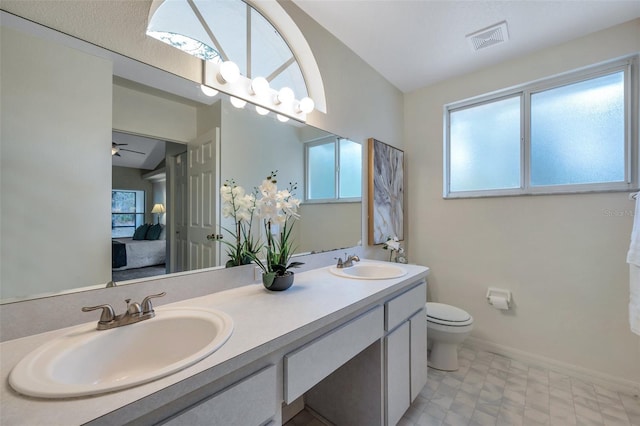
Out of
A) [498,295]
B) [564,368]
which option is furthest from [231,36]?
[564,368]

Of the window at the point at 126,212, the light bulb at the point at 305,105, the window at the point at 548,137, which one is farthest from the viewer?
the window at the point at 548,137

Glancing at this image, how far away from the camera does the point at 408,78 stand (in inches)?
97.1

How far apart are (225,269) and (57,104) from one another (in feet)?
2.81

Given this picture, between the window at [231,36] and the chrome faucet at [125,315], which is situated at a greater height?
the window at [231,36]

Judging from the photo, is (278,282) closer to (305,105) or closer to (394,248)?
(305,105)

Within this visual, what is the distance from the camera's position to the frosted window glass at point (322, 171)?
1.80 metres

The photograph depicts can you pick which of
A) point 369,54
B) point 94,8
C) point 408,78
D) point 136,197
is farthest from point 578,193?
point 94,8

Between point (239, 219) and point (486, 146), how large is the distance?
91.7 inches

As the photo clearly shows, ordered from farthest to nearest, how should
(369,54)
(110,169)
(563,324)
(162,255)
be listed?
(369,54), (563,324), (162,255), (110,169)

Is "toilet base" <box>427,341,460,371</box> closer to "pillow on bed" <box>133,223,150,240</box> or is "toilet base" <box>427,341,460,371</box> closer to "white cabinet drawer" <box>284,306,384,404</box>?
"white cabinet drawer" <box>284,306,384,404</box>

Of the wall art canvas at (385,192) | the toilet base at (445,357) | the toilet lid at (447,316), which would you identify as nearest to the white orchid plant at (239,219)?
the wall art canvas at (385,192)

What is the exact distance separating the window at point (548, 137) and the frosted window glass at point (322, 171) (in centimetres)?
128

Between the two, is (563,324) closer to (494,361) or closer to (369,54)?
Result: (494,361)

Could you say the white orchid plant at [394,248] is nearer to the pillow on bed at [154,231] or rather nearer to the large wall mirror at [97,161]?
the large wall mirror at [97,161]
